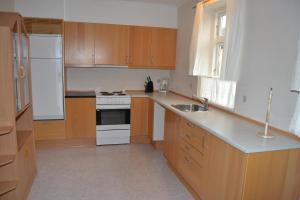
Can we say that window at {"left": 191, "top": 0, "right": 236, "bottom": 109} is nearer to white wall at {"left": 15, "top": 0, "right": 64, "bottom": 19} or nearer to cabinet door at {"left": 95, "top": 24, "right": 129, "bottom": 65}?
cabinet door at {"left": 95, "top": 24, "right": 129, "bottom": 65}

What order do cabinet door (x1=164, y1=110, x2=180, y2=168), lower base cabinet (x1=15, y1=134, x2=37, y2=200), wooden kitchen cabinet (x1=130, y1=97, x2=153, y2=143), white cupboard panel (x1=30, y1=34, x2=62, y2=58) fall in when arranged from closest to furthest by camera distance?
lower base cabinet (x1=15, y1=134, x2=37, y2=200) → cabinet door (x1=164, y1=110, x2=180, y2=168) → white cupboard panel (x1=30, y1=34, x2=62, y2=58) → wooden kitchen cabinet (x1=130, y1=97, x2=153, y2=143)

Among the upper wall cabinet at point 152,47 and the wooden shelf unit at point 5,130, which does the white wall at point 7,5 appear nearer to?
the upper wall cabinet at point 152,47

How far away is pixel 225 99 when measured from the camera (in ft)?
9.59

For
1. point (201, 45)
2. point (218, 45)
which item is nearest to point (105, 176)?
point (201, 45)

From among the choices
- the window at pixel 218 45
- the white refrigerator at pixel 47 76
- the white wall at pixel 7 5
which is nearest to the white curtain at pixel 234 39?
the window at pixel 218 45

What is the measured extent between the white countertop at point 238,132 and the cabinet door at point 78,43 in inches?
79.8

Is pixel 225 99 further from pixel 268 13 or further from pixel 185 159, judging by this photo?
pixel 268 13

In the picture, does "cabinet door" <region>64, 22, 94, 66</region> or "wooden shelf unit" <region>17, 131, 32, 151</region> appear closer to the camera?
"wooden shelf unit" <region>17, 131, 32, 151</region>

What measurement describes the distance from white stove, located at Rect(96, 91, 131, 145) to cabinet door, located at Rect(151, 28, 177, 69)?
907 millimetres

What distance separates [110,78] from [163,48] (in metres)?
1.17

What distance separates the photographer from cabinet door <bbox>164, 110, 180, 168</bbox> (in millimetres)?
2951

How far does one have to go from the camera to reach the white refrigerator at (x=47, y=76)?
142 inches

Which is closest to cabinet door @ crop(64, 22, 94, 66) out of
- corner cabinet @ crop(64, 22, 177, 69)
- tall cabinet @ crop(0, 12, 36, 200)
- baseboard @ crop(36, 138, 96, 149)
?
corner cabinet @ crop(64, 22, 177, 69)

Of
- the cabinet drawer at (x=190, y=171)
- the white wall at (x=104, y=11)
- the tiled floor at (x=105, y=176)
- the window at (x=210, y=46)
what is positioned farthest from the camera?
the white wall at (x=104, y=11)
